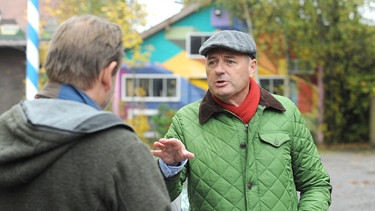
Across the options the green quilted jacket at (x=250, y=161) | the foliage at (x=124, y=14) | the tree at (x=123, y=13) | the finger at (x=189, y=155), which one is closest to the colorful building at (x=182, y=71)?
the foliage at (x=124, y=14)

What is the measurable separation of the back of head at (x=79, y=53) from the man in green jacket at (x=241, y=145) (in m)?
0.99

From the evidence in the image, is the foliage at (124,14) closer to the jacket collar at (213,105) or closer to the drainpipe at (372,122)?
the drainpipe at (372,122)

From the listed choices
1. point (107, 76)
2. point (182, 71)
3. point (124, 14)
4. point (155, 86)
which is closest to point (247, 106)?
point (107, 76)

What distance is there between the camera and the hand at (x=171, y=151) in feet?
7.99

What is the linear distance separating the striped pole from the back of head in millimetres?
3795

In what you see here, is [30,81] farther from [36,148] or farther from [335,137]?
[335,137]

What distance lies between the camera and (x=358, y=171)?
53.4 ft

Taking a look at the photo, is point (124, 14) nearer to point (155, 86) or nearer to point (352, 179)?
point (352, 179)

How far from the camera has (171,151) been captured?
2568mm

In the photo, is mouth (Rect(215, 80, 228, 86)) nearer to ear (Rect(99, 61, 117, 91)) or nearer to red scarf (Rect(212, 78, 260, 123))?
red scarf (Rect(212, 78, 260, 123))

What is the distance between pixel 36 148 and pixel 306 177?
163cm

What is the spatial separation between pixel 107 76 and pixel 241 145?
3.96 feet

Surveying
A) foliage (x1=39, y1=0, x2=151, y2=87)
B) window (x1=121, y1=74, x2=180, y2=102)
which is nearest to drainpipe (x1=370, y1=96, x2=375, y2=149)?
window (x1=121, y1=74, x2=180, y2=102)

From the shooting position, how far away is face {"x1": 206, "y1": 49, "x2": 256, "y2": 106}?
3068mm
